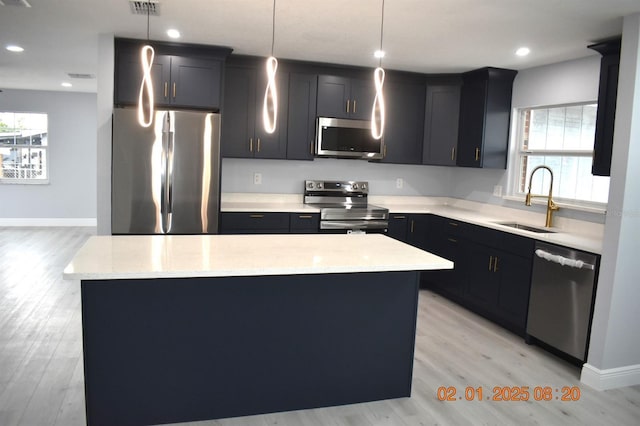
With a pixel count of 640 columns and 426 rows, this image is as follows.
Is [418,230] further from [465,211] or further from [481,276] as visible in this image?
[481,276]

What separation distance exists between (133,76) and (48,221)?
17.5ft

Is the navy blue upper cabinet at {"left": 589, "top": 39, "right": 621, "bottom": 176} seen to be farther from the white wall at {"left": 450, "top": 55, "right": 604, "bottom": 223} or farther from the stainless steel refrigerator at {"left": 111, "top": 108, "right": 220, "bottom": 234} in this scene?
the stainless steel refrigerator at {"left": 111, "top": 108, "right": 220, "bottom": 234}

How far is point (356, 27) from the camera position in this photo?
143 inches

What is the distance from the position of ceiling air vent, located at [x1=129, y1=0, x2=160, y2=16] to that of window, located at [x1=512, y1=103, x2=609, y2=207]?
342 centimetres

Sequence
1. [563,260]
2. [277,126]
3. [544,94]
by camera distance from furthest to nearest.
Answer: [277,126] → [544,94] → [563,260]

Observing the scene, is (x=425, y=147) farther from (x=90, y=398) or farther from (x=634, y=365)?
(x=90, y=398)

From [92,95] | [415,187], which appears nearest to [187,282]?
[415,187]

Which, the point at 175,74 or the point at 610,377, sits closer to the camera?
the point at 610,377

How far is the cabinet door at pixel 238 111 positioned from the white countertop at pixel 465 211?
567 millimetres

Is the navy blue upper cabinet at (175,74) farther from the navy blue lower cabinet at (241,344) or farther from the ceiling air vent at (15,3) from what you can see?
the navy blue lower cabinet at (241,344)

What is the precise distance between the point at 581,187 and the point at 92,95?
24.6 feet

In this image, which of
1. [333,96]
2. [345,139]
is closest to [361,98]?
[333,96]

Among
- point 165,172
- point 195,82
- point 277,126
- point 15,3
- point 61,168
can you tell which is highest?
point 15,3

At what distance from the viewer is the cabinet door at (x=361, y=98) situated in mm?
5160
